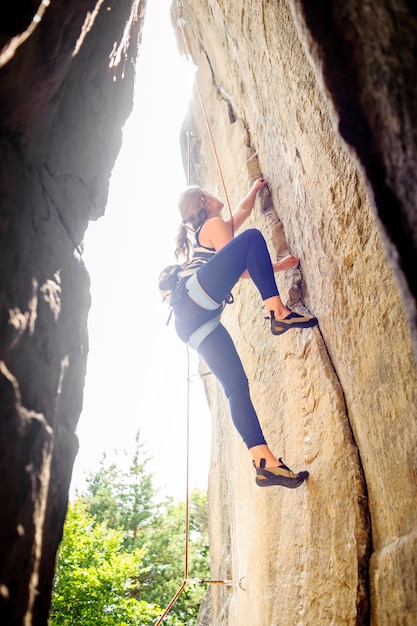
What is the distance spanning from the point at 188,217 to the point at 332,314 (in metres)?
1.62

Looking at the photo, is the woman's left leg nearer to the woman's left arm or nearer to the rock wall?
the rock wall

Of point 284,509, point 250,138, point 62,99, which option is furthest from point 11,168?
point 250,138

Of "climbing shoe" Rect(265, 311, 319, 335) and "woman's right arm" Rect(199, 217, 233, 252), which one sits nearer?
"climbing shoe" Rect(265, 311, 319, 335)

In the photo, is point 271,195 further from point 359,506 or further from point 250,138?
point 359,506

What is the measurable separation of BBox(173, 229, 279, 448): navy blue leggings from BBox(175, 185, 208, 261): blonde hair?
66 centimetres

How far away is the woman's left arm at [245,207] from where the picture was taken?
13.9ft

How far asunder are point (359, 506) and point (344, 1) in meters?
2.56

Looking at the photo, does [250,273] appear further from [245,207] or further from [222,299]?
[245,207]

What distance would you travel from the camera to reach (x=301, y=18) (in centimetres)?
163

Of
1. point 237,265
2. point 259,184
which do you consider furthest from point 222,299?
point 259,184

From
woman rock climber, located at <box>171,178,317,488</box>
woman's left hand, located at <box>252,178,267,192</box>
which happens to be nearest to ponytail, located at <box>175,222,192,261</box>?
woman rock climber, located at <box>171,178,317,488</box>

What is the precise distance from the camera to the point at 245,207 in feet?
14.5

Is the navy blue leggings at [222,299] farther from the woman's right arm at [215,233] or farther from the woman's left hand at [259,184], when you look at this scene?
the woman's left hand at [259,184]

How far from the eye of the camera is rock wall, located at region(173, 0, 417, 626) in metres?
1.45
